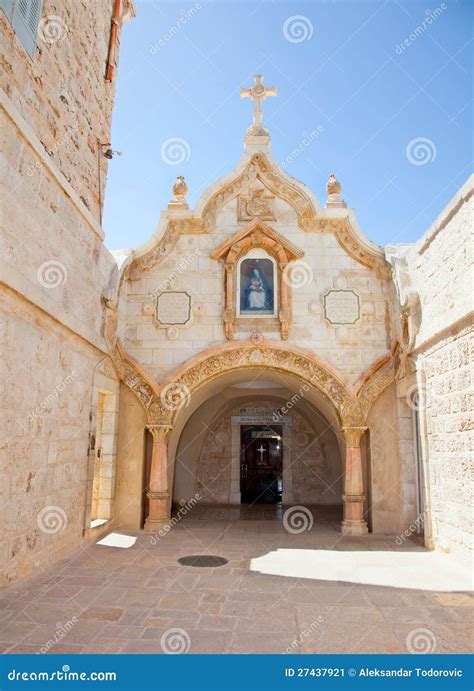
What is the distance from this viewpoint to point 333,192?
898 cm

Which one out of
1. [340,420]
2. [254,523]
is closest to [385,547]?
[340,420]

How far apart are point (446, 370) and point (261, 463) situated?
872cm

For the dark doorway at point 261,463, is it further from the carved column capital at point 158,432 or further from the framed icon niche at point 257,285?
the framed icon niche at point 257,285

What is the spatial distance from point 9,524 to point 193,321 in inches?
180

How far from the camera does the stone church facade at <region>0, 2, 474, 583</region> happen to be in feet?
18.5

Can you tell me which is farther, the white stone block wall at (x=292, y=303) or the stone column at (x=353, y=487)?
the white stone block wall at (x=292, y=303)

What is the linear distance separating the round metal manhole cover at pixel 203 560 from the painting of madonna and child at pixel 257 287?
3.95 metres

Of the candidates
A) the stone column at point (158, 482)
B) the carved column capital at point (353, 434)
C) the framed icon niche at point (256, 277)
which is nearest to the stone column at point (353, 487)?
the carved column capital at point (353, 434)

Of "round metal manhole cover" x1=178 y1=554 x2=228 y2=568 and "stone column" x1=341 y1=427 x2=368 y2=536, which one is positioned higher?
"stone column" x1=341 y1=427 x2=368 y2=536

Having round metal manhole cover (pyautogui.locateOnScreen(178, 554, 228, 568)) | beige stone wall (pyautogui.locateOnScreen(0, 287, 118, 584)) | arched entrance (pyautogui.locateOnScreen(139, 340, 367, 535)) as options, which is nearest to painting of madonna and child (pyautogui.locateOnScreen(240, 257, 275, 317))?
arched entrance (pyautogui.locateOnScreen(139, 340, 367, 535))

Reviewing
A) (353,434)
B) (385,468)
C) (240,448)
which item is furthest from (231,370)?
(240,448)

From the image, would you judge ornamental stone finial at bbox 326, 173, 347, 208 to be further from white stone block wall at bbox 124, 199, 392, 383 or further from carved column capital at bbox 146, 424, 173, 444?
carved column capital at bbox 146, 424, 173, 444

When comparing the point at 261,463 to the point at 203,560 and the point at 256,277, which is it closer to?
the point at 256,277

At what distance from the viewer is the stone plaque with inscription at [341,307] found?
837cm
